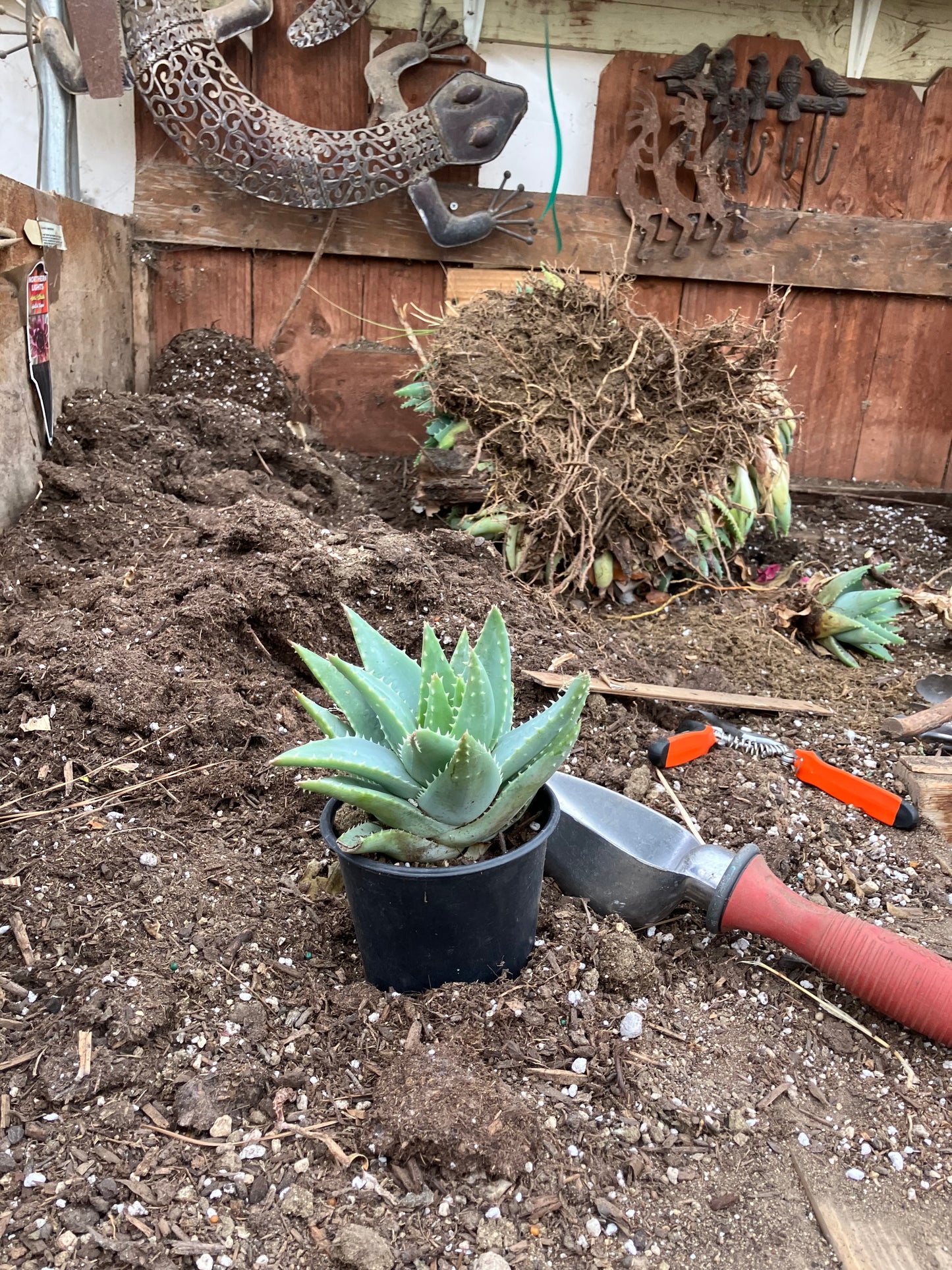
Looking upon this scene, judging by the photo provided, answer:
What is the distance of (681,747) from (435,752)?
1.08m

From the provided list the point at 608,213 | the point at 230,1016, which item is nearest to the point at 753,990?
the point at 230,1016

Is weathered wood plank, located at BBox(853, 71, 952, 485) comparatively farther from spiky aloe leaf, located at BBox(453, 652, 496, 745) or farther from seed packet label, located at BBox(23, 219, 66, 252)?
spiky aloe leaf, located at BBox(453, 652, 496, 745)

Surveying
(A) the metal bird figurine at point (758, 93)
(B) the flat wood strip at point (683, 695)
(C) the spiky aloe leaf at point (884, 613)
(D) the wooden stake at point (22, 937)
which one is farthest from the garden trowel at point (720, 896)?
(A) the metal bird figurine at point (758, 93)

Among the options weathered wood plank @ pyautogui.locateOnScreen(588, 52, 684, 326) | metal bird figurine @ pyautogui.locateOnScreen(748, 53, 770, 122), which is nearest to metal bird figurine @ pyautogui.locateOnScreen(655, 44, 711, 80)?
weathered wood plank @ pyautogui.locateOnScreen(588, 52, 684, 326)

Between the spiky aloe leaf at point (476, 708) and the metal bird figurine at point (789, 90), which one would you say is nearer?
the spiky aloe leaf at point (476, 708)

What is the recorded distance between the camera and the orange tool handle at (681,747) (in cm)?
221

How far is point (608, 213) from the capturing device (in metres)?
4.34

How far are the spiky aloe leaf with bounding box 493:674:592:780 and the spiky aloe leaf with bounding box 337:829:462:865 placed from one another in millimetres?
160

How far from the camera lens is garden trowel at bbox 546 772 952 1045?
147 cm

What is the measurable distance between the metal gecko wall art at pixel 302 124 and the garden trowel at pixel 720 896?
126 inches

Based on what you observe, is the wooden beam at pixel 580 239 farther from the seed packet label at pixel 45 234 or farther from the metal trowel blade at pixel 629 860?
the metal trowel blade at pixel 629 860

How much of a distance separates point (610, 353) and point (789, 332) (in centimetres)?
174

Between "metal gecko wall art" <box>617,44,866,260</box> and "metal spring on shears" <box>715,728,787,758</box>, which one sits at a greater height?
"metal gecko wall art" <box>617,44,866,260</box>

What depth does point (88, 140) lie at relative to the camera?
13.0 feet
